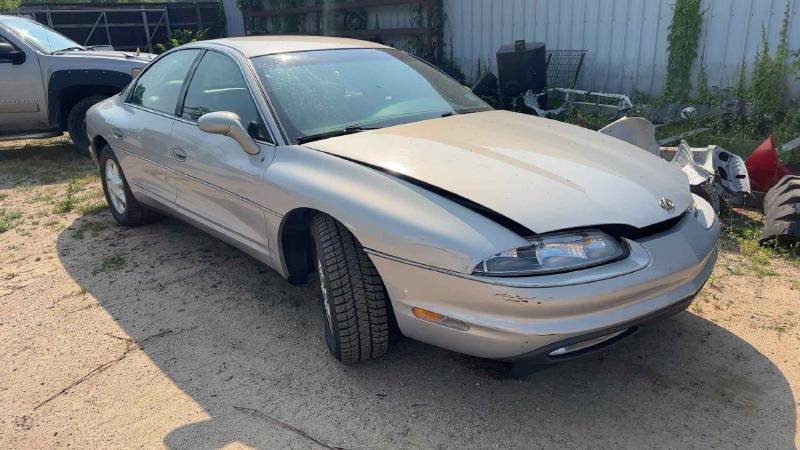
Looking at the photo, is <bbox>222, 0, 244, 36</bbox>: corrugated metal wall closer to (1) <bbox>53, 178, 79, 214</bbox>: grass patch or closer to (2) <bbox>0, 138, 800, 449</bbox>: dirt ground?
(1) <bbox>53, 178, 79, 214</bbox>: grass patch

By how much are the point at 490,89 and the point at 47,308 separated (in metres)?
6.40

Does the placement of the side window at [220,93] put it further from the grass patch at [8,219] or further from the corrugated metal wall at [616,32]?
the corrugated metal wall at [616,32]

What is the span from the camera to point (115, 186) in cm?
480

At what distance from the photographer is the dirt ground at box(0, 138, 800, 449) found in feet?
7.82

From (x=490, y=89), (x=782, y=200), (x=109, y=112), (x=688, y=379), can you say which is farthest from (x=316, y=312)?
(x=490, y=89)

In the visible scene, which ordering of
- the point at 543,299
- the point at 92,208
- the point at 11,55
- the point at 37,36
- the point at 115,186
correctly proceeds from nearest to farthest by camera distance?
the point at 543,299 < the point at 115,186 < the point at 92,208 < the point at 11,55 < the point at 37,36

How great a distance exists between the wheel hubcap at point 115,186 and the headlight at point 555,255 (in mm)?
3563

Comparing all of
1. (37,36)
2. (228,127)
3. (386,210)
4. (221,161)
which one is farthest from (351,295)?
(37,36)

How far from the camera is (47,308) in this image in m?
3.57

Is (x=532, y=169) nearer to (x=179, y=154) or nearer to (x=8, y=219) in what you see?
(x=179, y=154)

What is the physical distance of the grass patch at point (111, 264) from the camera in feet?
13.4

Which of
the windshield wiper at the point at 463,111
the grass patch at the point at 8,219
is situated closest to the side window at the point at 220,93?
the windshield wiper at the point at 463,111

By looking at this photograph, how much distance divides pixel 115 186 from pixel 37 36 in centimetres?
402

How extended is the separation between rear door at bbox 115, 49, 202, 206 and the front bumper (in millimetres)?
2081
